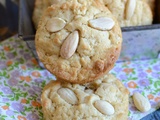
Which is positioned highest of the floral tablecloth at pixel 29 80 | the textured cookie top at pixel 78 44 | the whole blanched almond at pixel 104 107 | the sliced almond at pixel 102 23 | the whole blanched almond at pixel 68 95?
the sliced almond at pixel 102 23

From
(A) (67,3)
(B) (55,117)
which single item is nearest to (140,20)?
(A) (67,3)

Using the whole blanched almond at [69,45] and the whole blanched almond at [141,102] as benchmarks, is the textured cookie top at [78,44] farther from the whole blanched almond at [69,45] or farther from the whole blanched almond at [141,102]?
the whole blanched almond at [141,102]

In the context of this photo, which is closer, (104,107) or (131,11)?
(104,107)

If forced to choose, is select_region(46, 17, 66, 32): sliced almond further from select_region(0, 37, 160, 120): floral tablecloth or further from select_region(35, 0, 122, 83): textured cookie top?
select_region(0, 37, 160, 120): floral tablecloth

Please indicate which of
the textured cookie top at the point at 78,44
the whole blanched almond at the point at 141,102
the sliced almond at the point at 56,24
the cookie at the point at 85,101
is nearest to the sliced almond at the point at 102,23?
the textured cookie top at the point at 78,44

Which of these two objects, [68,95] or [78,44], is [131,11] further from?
[68,95]

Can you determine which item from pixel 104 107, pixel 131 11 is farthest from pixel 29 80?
pixel 131 11

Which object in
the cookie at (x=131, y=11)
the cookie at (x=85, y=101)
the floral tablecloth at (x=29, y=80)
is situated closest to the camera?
the cookie at (x=85, y=101)
